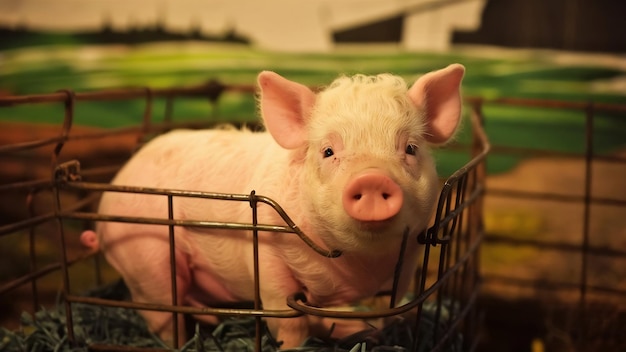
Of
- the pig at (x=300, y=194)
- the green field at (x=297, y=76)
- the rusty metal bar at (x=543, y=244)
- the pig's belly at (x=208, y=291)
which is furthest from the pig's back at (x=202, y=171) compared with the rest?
the rusty metal bar at (x=543, y=244)

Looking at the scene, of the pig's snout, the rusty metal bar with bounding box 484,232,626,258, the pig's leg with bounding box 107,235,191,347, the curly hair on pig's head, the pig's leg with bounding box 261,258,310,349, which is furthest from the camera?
the rusty metal bar with bounding box 484,232,626,258

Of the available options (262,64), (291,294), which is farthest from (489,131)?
(291,294)

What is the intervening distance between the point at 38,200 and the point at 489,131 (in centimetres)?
154

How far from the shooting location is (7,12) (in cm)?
235

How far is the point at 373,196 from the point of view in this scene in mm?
850

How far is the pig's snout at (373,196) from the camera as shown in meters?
0.85

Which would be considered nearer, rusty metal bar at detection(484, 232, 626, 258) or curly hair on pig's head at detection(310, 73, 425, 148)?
curly hair on pig's head at detection(310, 73, 425, 148)

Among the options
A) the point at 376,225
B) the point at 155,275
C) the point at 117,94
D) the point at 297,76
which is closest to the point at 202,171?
the point at 155,275

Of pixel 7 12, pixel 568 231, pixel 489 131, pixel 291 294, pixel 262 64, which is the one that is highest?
pixel 7 12

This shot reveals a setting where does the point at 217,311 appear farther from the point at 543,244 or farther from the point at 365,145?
the point at 543,244

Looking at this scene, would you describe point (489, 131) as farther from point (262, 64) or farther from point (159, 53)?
point (159, 53)

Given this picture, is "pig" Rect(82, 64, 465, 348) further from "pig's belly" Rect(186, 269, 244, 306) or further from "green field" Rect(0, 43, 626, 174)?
"green field" Rect(0, 43, 626, 174)

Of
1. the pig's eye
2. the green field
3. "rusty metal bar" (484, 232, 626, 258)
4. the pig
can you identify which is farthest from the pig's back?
"rusty metal bar" (484, 232, 626, 258)

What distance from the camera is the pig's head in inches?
34.4
